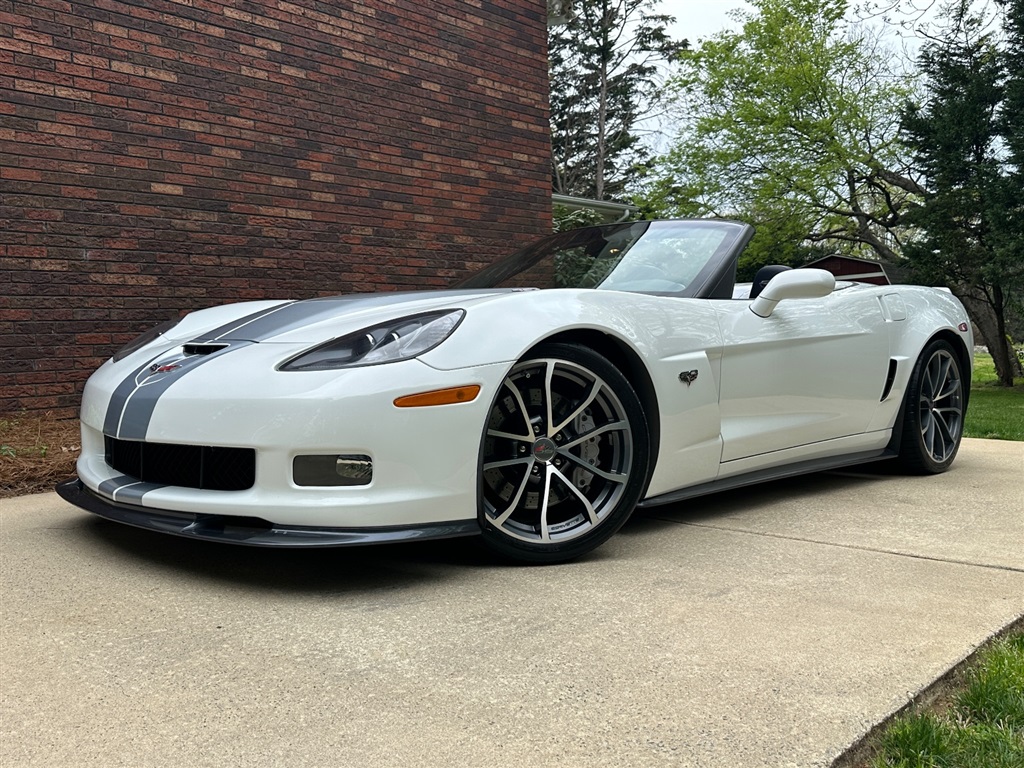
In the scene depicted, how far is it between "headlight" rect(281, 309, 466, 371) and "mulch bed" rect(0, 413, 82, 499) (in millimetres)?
2205

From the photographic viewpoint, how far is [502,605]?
238 centimetres

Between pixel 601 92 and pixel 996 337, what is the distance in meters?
17.3

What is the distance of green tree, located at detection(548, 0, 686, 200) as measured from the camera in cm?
3083

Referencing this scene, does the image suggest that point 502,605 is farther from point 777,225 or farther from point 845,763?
point 777,225

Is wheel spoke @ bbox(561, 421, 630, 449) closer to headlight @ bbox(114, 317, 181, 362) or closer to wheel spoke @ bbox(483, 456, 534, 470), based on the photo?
wheel spoke @ bbox(483, 456, 534, 470)

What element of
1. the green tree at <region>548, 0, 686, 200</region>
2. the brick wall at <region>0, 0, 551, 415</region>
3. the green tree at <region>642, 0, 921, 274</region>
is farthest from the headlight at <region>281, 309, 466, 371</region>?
the green tree at <region>548, 0, 686, 200</region>

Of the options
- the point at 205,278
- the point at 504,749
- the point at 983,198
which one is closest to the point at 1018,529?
the point at 504,749

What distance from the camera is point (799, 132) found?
71.6ft

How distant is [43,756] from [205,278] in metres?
4.89

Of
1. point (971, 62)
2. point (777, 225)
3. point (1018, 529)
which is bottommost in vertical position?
point (1018, 529)

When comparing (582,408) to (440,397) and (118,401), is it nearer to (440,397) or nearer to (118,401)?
(440,397)

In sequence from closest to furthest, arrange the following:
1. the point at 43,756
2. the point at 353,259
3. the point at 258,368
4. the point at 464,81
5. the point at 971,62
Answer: the point at 43,756
the point at 258,368
the point at 353,259
the point at 464,81
the point at 971,62

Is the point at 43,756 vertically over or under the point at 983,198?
under

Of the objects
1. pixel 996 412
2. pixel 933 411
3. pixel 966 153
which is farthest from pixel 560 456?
pixel 966 153
